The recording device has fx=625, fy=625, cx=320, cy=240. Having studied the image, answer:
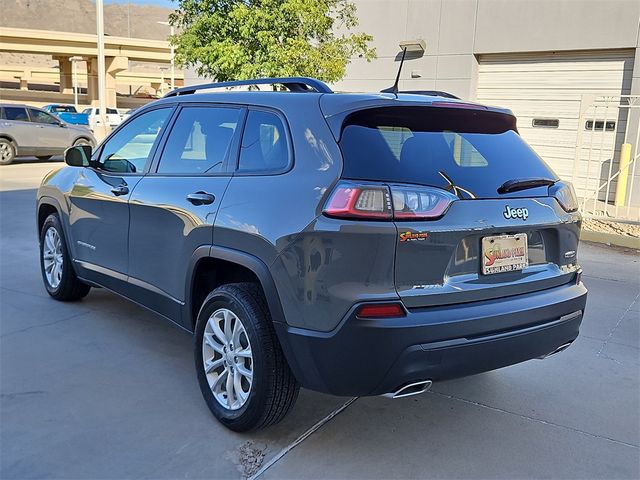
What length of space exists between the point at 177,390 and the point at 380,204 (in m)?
1.92

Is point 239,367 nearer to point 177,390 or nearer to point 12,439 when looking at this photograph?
point 177,390

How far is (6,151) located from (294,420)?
1659cm

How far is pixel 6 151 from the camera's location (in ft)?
56.9

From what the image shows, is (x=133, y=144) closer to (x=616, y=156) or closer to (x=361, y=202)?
(x=361, y=202)

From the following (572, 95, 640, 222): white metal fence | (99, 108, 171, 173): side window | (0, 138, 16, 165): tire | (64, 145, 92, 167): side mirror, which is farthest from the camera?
(0, 138, 16, 165): tire

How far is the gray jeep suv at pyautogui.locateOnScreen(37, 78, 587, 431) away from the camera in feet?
9.05

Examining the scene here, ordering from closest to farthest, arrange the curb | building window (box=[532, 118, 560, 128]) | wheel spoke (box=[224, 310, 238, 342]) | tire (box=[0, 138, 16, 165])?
wheel spoke (box=[224, 310, 238, 342])
the curb
building window (box=[532, 118, 560, 128])
tire (box=[0, 138, 16, 165])

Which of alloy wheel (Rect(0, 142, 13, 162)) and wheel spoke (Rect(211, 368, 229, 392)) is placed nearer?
wheel spoke (Rect(211, 368, 229, 392))

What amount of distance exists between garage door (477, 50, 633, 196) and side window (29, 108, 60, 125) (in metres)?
12.4

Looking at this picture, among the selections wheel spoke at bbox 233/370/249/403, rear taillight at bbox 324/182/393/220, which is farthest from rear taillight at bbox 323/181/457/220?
wheel spoke at bbox 233/370/249/403

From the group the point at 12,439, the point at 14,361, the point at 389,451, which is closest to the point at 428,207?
the point at 389,451

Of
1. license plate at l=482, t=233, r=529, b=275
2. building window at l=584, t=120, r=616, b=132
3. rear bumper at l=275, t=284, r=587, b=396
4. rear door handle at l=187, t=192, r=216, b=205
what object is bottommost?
rear bumper at l=275, t=284, r=587, b=396

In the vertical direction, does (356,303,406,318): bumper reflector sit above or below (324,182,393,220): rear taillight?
below

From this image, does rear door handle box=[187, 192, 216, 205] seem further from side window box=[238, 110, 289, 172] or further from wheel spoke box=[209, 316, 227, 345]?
wheel spoke box=[209, 316, 227, 345]
